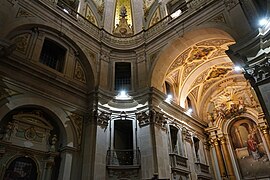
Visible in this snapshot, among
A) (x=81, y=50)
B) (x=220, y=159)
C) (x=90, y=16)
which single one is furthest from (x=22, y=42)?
(x=220, y=159)

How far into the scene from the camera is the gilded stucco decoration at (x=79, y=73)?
1015 cm

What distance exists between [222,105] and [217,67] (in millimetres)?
2993

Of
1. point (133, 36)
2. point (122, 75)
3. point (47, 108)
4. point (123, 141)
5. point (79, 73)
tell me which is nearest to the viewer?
point (47, 108)

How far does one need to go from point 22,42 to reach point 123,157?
6.25 meters

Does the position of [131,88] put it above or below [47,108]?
above

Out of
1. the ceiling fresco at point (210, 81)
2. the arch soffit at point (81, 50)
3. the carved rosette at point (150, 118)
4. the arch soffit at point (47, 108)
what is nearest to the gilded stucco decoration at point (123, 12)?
the arch soffit at point (81, 50)

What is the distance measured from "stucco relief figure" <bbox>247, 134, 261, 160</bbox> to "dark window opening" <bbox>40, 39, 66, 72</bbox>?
11.7 metres

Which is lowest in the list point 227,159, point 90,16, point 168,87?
point 227,159

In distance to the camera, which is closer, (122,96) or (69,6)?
(122,96)

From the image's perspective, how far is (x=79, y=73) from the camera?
33.9ft

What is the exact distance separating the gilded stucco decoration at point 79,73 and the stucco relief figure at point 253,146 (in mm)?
10603

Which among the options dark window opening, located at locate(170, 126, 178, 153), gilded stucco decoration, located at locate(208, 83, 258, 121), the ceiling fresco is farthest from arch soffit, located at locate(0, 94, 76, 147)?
gilded stucco decoration, located at locate(208, 83, 258, 121)

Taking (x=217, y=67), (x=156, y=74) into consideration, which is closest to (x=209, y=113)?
(x=217, y=67)

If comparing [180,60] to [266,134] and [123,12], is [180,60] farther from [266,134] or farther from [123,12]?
[266,134]
